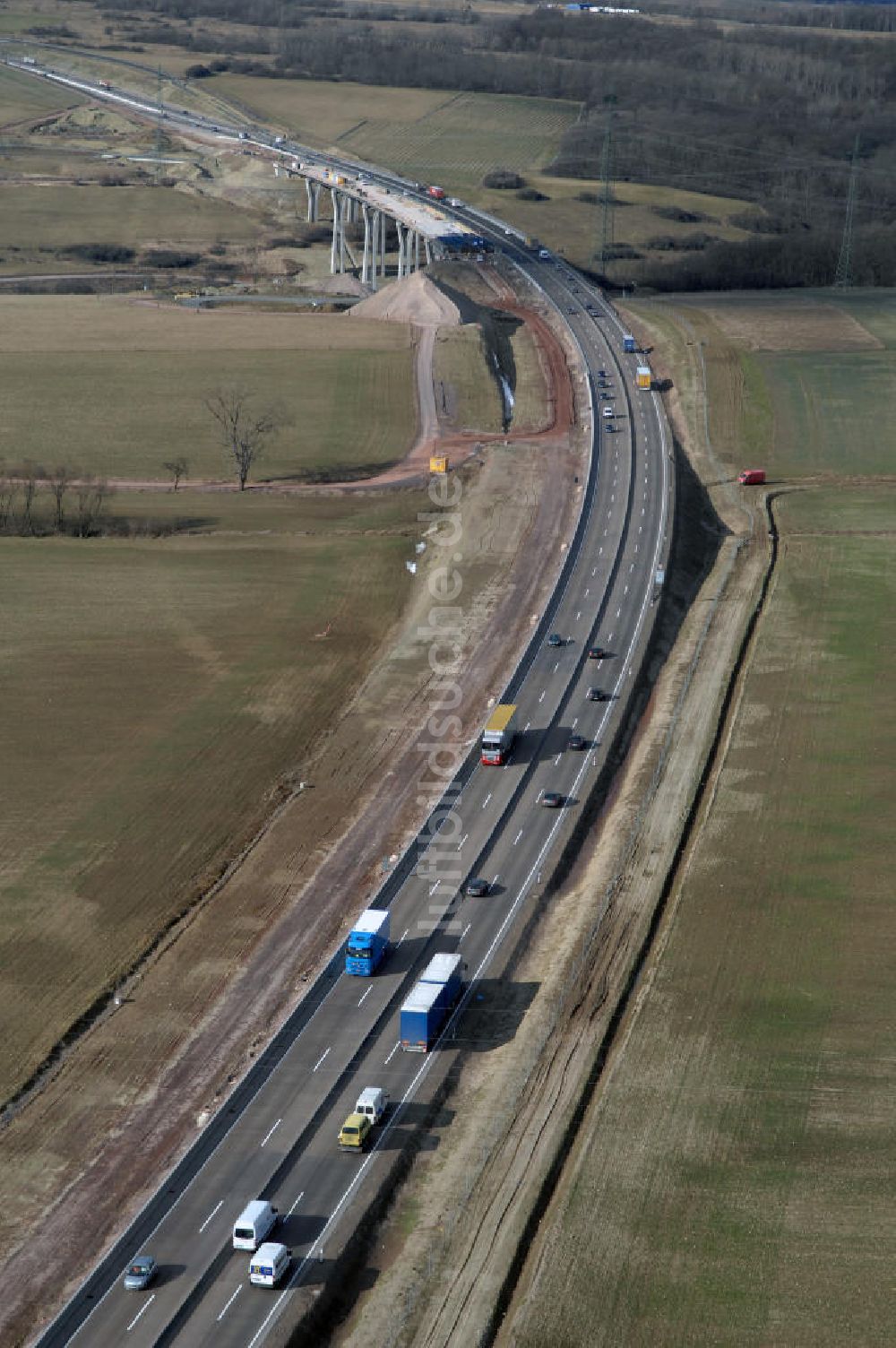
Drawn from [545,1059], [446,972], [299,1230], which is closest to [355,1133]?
[299,1230]

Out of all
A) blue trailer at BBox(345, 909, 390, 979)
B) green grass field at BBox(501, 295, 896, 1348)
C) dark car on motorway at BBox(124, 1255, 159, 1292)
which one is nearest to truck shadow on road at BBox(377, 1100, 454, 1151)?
green grass field at BBox(501, 295, 896, 1348)

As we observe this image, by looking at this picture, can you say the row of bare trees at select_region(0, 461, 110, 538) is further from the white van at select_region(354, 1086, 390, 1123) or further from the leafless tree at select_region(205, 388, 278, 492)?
the white van at select_region(354, 1086, 390, 1123)

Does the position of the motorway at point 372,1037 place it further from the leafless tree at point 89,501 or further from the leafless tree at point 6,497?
the leafless tree at point 6,497

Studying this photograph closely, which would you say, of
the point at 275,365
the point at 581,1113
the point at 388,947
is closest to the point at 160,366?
the point at 275,365

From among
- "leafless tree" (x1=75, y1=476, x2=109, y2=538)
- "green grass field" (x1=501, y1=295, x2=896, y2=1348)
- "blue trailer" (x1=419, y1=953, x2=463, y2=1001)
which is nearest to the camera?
"green grass field" (x1=501, y1=295, x2=896, y2=1348)

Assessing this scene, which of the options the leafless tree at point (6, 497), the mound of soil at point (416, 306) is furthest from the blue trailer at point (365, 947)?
the mound of soil at point (416, 306)

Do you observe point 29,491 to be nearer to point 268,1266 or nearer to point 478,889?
point 478,889

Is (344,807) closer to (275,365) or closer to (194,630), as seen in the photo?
(194,630)
